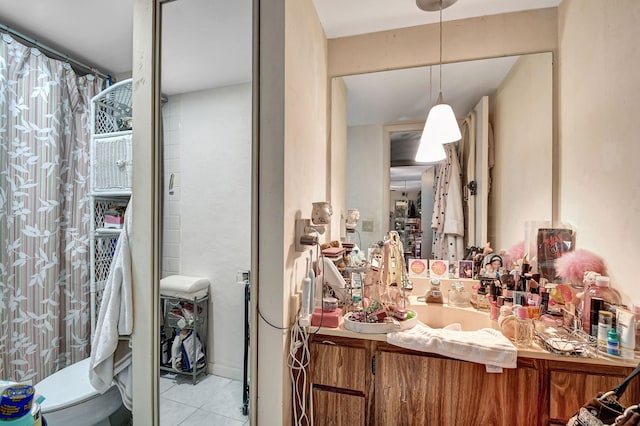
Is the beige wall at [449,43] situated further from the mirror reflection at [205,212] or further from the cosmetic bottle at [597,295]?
the cosmetic bottle at [597,295]

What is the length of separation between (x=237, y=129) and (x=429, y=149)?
1.10m

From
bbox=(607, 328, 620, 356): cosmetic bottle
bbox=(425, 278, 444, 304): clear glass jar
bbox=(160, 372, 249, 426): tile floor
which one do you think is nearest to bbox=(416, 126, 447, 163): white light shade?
bbox=(425, 278, 444, 304): clear glass jar

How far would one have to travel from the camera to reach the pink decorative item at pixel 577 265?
3.98 ft

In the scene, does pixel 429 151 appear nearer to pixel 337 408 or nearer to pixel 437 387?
pixel 437 387

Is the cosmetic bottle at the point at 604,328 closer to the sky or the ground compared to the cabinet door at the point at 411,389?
closer to the sky

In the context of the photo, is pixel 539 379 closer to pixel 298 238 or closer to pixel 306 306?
pixel 306 306

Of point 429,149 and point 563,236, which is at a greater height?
point 429,149

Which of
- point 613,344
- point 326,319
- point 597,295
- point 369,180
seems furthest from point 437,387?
point 369,180

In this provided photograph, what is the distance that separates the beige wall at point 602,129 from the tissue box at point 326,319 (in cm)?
116

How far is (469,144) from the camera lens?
1.68m

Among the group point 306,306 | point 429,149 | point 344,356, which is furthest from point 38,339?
point 429,149

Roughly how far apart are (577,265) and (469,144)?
822 millimetres

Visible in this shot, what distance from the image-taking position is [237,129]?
1.29m

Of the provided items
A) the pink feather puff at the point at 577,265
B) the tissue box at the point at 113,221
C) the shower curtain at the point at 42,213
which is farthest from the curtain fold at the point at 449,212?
the shower curtain at the point at 42,213
